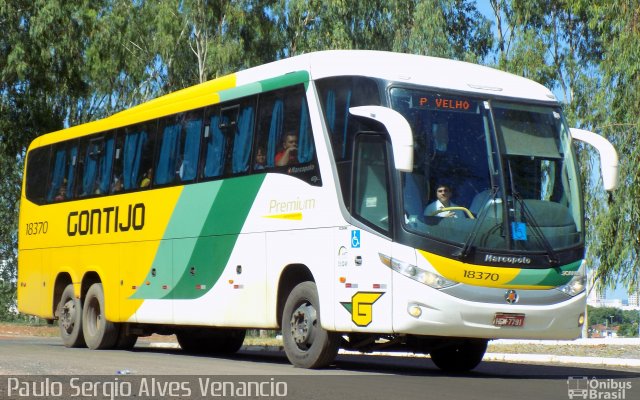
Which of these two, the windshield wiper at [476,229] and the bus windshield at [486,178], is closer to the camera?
the windshield wiper at [476,229]

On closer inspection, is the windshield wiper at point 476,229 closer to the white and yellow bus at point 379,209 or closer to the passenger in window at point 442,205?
the white and yellow bus at point 379,209

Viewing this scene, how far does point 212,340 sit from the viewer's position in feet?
70.5

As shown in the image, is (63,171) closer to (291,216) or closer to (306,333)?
(291,216)

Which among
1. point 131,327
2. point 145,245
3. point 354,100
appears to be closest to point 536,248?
point 354,100

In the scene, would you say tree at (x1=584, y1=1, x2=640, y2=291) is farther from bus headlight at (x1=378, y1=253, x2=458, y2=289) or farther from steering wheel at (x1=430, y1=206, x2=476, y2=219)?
bus headlight at (x1=378, y1=253, x2=458, y2=289)

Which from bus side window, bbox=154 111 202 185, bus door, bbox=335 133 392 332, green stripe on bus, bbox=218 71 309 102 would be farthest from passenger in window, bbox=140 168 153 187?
bus door, bbox=335 133 392 332

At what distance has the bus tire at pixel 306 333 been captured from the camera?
1513 centimetres

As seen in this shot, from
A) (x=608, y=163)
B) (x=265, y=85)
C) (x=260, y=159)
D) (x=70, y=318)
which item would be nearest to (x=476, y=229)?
(x=608, y=163)

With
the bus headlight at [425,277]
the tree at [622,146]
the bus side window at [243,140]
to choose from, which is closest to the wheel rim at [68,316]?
the bus side window at [243,140]

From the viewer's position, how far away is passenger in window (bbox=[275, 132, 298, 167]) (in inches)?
626

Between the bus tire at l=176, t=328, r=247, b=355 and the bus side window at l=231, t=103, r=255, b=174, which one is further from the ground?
→ the bus side window at l=231, t=103, r=255, b=174

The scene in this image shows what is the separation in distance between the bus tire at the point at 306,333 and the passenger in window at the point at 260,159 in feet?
Result: 6.08

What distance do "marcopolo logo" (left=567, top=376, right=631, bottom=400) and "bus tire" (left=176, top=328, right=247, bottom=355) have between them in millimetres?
7482

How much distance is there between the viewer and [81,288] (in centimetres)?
2200
